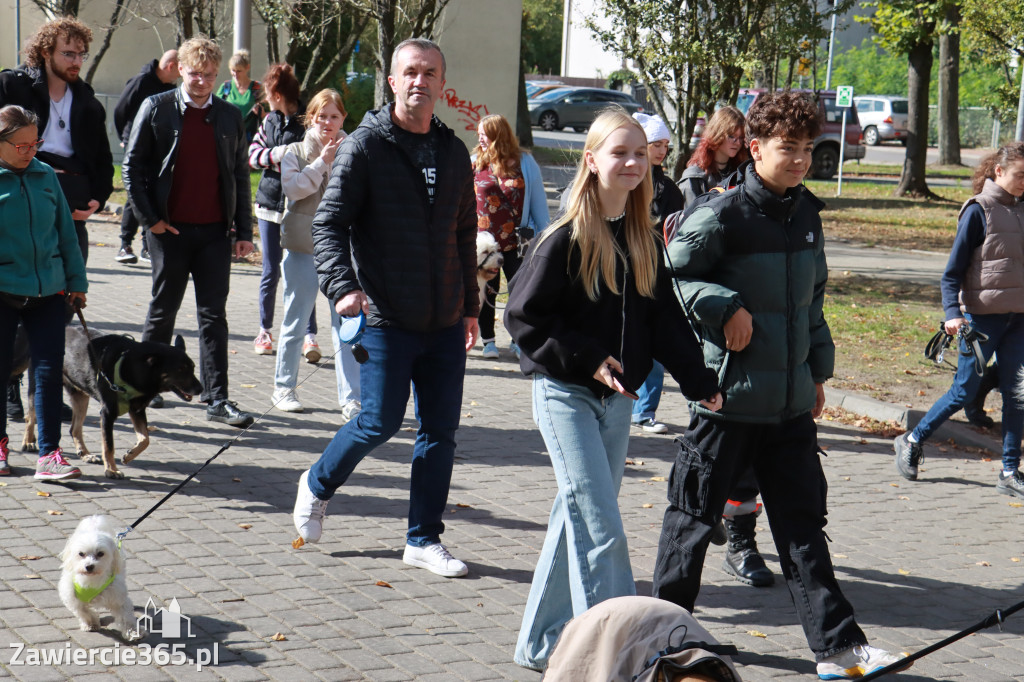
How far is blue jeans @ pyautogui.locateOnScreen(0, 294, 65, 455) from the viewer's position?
6117mm

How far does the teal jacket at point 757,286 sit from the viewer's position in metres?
4.32

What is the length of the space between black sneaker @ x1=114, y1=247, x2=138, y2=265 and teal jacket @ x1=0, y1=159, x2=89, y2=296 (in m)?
8.52

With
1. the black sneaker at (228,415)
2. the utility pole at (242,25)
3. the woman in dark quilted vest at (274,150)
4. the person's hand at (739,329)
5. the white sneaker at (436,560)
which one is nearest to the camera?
the person's hand at (739,329)

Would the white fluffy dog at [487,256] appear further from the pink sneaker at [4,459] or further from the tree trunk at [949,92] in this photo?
the tree trunk at [949,92]

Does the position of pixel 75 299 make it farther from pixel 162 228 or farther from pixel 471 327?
pixel 471 327

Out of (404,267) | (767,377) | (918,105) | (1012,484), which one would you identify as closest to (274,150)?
(404,267)

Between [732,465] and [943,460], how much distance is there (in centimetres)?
439

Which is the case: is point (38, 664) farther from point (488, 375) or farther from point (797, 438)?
point (488, 375)

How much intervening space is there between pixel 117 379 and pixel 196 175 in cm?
164

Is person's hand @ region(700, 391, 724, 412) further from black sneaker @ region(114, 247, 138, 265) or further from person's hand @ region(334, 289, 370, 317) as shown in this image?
black sneaker @ region(114, 247, 138, 265)

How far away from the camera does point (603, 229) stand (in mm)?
4000

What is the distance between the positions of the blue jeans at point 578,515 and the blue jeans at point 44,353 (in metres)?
3.29

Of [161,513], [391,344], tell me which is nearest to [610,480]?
[391,344]

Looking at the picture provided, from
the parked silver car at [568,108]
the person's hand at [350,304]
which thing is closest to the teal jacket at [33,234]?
the person's hand at [350,304]
